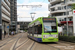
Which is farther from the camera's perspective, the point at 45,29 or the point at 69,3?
the point at 69,3

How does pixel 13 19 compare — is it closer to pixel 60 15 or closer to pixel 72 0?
pixel 60 15

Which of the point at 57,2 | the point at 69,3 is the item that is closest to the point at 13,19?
the point at 57,2

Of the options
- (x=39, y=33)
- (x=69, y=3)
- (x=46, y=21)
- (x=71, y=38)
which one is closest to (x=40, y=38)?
(x=39, y=33)

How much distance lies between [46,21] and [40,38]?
2.30 meters

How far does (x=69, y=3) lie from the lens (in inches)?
1961

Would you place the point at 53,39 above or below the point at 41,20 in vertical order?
below

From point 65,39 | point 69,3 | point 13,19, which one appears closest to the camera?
point 65,39

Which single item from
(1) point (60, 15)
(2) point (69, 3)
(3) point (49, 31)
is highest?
(2) point (69, 3)

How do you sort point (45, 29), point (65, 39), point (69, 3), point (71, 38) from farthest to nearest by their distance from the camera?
point (69, 3)
point (65, 39)
point (71, 38)
point (45, 29)

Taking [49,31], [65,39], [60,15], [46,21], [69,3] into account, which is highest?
[69,3]

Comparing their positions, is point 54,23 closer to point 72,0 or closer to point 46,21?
point 46,21

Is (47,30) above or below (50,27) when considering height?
below

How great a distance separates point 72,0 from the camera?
50531mm

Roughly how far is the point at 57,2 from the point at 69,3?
355 inches
